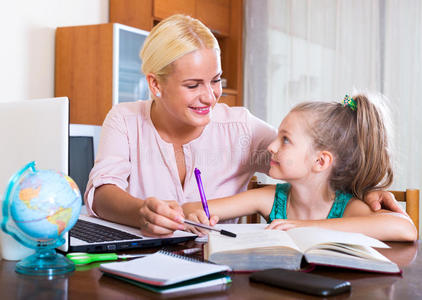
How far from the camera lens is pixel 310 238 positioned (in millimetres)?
874

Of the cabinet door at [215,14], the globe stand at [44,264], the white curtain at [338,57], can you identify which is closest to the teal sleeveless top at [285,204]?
the globe stand at [44,264]

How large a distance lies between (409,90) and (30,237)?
325 cm

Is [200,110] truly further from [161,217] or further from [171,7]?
[171,7]

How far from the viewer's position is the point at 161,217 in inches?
40.4

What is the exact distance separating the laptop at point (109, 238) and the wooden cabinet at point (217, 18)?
2499 millimetres

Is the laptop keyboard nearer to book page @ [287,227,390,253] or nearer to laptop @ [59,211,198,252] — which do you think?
laptop @ [59,211,198,252]

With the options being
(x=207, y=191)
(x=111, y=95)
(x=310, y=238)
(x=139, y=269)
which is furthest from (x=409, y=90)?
(x=139, y=269)

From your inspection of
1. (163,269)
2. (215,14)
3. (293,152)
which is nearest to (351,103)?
(293,152)

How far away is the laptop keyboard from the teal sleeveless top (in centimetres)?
49

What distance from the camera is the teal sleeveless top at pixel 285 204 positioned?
1.33m

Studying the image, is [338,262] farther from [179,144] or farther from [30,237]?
[179,144]

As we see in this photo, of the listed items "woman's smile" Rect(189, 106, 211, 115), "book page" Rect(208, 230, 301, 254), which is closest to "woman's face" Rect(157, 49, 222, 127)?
"woman's smile" Rect(189, 106, 211, 115)

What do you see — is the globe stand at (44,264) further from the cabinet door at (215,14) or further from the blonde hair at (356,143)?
the cabinet door at (215,14)

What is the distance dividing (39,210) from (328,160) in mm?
834
